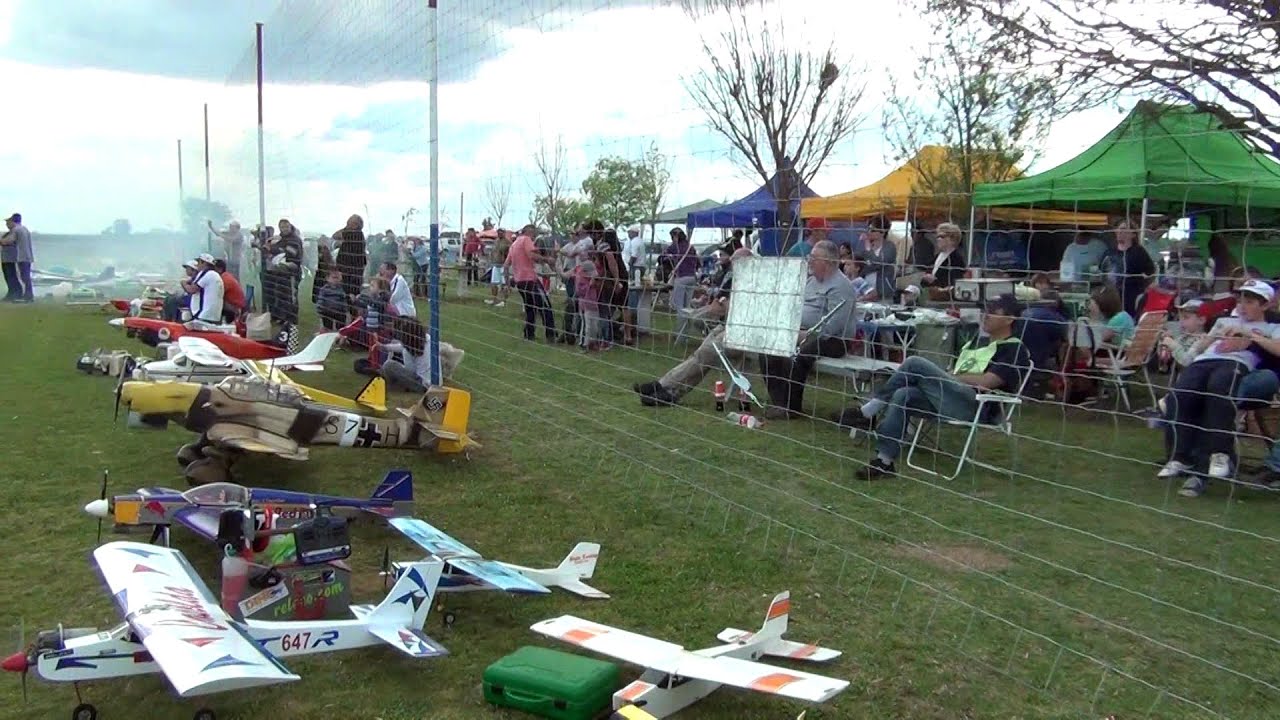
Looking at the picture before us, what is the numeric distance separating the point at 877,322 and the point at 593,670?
5327 millimetres

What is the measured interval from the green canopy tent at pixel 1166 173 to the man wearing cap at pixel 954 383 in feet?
3.61

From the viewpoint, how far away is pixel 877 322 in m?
7.93

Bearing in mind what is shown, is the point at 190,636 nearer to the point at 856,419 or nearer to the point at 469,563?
the point at 469,563

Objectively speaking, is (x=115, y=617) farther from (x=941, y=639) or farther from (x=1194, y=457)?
(x=1194, y=457)

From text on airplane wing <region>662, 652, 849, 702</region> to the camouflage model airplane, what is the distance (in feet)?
12.0

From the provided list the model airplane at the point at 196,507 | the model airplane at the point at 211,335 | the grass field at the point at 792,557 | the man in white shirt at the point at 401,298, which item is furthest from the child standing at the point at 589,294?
the model airplane at the point at 196,507

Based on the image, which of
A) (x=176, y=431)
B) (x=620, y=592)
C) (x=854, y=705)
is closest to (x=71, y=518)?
(x=176, y=431)

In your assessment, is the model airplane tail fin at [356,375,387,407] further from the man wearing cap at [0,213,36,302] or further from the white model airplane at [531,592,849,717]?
the man wearing cap at [0,213,36,302]

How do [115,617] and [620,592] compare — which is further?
→ [620,592]

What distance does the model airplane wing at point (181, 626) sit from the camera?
113 inches

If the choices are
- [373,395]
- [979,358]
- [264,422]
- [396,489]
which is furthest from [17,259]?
[979,358]

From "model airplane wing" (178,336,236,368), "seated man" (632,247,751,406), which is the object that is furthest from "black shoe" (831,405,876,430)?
"model airplane wing" (178,336,236,368)

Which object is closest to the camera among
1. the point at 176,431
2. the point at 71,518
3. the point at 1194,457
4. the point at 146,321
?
the point at 71,518

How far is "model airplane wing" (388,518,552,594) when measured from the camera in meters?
4.14
